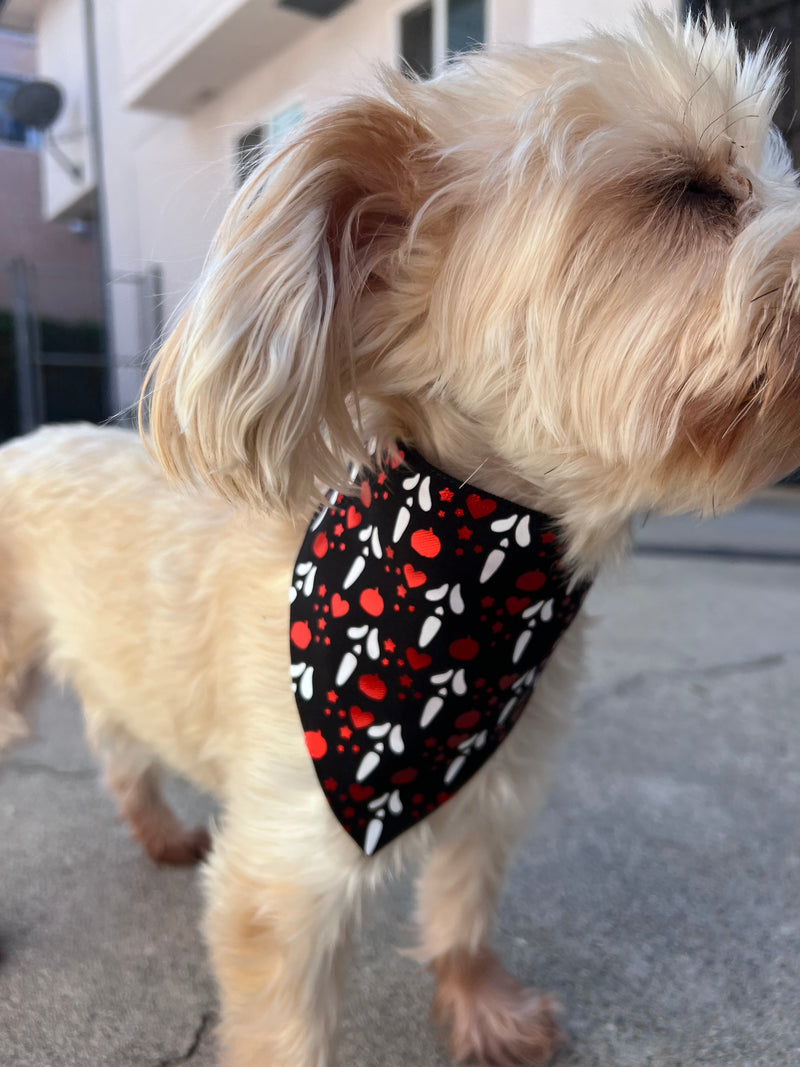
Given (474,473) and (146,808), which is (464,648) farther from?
(146,808)

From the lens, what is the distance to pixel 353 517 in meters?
1.23

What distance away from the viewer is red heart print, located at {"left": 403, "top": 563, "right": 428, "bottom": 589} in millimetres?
1144

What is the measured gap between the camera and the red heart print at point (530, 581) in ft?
3.80

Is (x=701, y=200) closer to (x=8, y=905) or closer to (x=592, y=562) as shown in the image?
(x=592, y=562)

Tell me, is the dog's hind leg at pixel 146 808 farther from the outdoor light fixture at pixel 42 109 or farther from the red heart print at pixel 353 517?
the outdoor light fixture at pixel 42 109

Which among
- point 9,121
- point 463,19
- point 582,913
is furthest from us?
point 9,121

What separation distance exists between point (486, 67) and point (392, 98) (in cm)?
15

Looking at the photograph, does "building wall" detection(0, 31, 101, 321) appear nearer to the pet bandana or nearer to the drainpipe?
the drainpipe

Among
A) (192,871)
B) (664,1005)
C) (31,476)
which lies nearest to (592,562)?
(664,1005)

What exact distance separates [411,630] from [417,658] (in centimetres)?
4

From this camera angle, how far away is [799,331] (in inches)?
36.1

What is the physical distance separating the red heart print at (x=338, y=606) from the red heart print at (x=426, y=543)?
0.14 meters

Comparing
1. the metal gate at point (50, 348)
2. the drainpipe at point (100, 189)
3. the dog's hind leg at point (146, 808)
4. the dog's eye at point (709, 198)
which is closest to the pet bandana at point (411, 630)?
the dog's eye at point (709, 198)

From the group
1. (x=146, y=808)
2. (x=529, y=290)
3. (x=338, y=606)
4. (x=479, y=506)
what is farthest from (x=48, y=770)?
(x=529, y=290)
